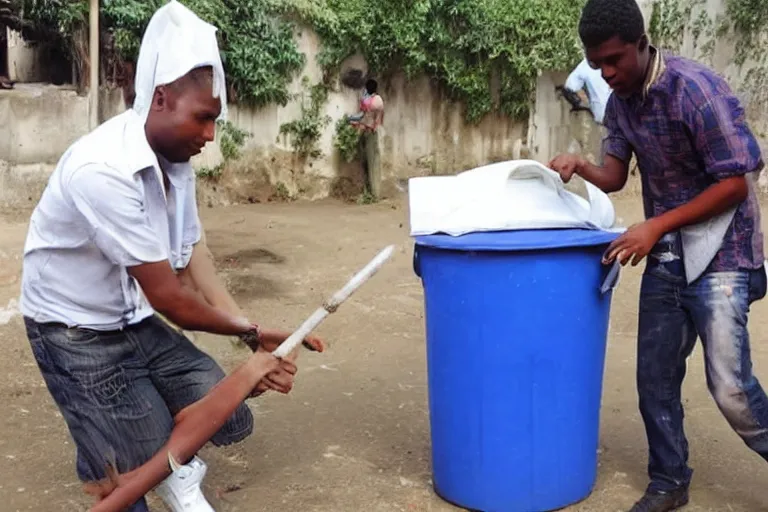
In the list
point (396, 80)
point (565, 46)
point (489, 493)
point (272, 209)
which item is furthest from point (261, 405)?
point (565, 46)

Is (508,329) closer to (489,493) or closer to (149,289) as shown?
A: (489,493)

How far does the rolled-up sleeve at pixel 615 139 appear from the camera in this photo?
309 centimetres

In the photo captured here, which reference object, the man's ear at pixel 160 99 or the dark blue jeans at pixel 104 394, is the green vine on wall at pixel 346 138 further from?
the man's ear at pixel 160 99

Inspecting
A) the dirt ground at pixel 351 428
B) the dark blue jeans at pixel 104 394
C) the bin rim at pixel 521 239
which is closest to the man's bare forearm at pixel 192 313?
the dark blue jeans at pixel 104 394

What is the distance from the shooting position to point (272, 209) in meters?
9.75

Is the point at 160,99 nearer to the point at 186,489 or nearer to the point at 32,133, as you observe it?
the point at 186,489

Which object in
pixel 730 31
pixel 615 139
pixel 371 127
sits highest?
pixel 730 31

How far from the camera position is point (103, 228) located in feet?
7.40

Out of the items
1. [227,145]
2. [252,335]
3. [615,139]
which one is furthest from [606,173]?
[227,145]

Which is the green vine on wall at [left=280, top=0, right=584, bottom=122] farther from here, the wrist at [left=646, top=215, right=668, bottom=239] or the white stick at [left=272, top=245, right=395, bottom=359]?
the white stick at [left=272, top=245, right=395, bottom=359]

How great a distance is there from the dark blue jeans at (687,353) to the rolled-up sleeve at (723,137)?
1.14 feet

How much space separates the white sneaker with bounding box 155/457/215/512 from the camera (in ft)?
8.48

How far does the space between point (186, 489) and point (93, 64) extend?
681 cm

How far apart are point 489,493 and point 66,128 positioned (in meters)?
6.48
